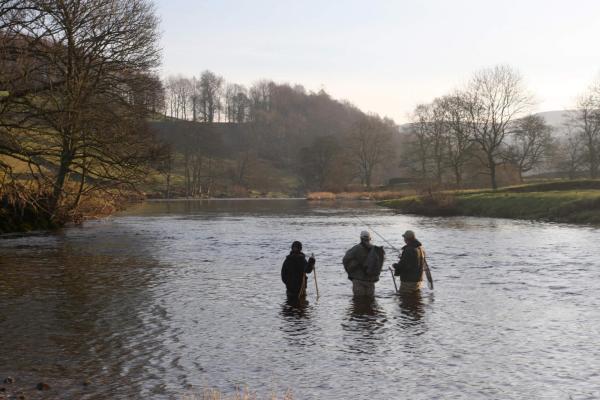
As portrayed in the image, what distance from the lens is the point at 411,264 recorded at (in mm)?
17438

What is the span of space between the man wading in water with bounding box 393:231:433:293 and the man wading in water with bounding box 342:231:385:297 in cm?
103

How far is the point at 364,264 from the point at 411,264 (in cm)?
167

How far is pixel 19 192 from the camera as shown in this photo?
2684 centimetres

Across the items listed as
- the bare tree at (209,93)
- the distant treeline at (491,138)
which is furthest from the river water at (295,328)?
the bare tree at (209,93)

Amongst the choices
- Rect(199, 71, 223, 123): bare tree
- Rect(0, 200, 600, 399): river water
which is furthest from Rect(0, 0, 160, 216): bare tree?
Rect(199, 71, 223, 123): bare tree

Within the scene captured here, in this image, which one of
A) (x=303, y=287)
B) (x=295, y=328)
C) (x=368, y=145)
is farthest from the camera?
(x=368, y=145)

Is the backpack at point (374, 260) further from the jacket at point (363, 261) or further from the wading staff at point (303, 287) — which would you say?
the wading staff at point (303, 287)

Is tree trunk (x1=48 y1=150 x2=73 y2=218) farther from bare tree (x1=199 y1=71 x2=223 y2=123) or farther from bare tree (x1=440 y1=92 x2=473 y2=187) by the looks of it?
bare tree (x1=199 y1=71 x2=223 y2=123)

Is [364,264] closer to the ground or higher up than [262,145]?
closer to the ground

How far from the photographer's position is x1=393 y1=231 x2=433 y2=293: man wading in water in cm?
1734

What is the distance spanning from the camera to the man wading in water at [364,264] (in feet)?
54.0

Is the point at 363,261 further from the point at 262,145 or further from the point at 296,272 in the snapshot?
the point at 262,145

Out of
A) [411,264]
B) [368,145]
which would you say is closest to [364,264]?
[411,264]

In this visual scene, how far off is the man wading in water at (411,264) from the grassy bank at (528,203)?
28547 millimetres
